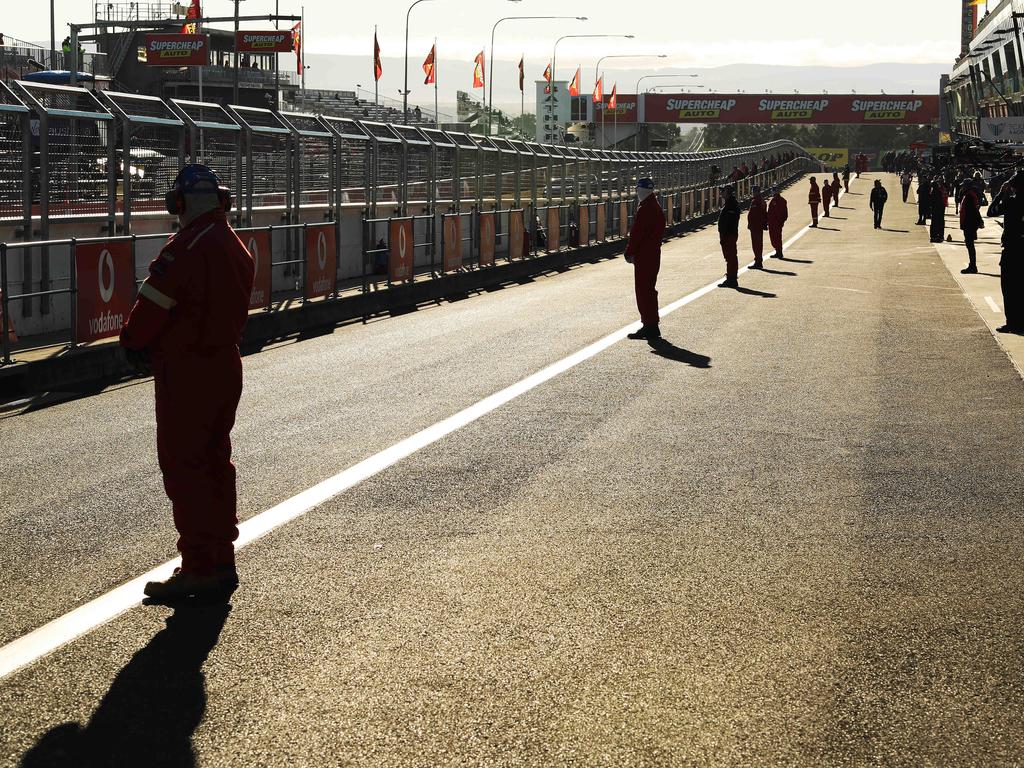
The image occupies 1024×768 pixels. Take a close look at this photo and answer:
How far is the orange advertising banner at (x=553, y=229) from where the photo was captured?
3375cm

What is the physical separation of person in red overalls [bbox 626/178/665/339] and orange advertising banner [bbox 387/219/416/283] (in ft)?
22.0

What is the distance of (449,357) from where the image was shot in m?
14.6

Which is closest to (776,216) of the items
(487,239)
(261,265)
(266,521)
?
(487,239)

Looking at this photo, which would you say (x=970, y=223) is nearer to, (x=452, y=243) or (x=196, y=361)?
(x=452, y=243)

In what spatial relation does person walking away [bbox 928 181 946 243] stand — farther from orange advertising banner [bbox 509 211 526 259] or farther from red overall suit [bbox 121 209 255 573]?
red overall suit [bbox 121 209 255 573]

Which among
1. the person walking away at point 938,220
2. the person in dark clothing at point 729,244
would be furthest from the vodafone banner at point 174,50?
the person in dark clothing at point 729,244

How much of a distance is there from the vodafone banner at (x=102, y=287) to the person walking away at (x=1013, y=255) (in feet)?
33.7

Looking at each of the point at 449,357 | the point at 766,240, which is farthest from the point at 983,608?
the point at 766,240

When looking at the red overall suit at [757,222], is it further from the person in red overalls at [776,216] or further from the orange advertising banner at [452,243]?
the orange advertising banner at [452,243]

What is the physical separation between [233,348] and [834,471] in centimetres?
433

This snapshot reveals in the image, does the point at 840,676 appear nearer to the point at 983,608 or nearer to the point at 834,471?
the point at 983,608

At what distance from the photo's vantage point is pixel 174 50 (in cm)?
6794

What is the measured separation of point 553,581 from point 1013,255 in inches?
506

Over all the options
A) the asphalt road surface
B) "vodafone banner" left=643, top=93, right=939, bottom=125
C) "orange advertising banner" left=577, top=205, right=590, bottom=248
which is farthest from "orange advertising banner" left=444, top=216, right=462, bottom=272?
"vodafone banner" left=643, top=93, right=939, bottom=125
